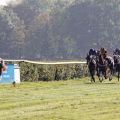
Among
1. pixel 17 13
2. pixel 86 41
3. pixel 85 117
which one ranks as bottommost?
pixel 85 117

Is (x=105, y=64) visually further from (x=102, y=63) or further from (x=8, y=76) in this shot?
(x=8, y=76)

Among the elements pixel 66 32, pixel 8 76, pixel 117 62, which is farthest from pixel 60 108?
pixel 66 32

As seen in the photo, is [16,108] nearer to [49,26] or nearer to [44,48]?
[44,48]

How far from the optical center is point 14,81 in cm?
2958

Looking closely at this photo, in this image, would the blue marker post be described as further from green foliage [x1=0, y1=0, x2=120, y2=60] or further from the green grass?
green foliage [x1=0, y1=0, x2=120, y2=60]

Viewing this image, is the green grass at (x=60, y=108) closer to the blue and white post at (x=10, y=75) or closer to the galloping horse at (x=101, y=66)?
the blue and white post at (x=10, y=75)

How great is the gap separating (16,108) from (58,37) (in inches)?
4479

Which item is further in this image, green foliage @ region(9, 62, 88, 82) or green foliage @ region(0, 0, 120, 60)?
green foliage @ region(0, 0, 120, 60)

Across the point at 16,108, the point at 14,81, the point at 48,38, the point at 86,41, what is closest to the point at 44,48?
the point at 48,38

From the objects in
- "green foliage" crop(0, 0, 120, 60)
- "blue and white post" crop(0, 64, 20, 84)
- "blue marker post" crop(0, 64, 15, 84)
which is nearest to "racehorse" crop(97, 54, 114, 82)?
"blue and white post" crop(0, 64, 20, 84)

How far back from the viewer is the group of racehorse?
3206 cm

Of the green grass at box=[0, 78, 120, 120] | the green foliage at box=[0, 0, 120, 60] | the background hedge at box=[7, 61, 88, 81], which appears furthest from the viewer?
the green foliage at box=[0, 0, 120, 60]

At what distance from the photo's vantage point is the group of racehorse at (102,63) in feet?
105

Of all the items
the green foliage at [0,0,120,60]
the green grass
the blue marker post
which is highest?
the green foliage at [0,0,120,60]
